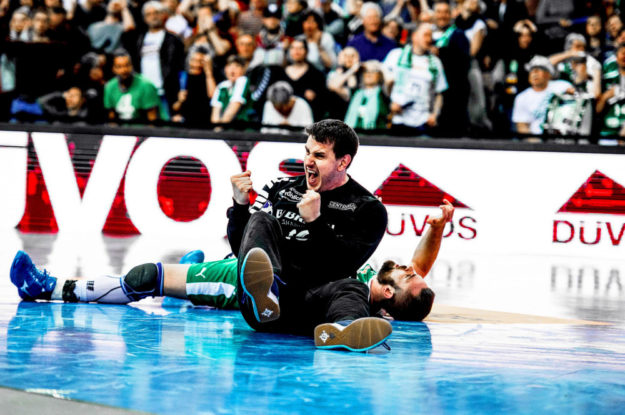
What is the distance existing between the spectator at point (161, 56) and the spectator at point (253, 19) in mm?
883

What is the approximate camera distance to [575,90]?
9.80m

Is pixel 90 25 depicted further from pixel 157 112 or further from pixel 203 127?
pixel 203 127

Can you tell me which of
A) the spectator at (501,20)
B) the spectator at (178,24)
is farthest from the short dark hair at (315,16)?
the spectator at (501,20)

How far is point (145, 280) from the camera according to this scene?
5.45 metres

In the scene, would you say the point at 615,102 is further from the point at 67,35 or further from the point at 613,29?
the point at 67,35

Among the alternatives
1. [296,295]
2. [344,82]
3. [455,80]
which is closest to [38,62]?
[344,82]

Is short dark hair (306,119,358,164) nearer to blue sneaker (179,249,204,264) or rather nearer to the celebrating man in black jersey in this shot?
the celebrating man in black jersey

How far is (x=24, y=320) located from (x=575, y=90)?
6924 mm

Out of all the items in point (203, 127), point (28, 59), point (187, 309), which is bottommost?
point (187, 309)

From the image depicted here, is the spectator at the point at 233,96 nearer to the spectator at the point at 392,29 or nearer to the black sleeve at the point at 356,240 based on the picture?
the spectator at the point at 392,29

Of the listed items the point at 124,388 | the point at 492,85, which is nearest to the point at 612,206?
the point at 492,85

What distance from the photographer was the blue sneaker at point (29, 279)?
546 centimetres

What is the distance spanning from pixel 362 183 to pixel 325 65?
1651 millimetres

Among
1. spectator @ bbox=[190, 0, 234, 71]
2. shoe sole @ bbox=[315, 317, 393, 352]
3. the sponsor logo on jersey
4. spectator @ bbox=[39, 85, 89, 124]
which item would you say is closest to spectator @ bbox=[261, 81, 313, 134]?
spectator @ bbox=[190, 0, 234, 71]
